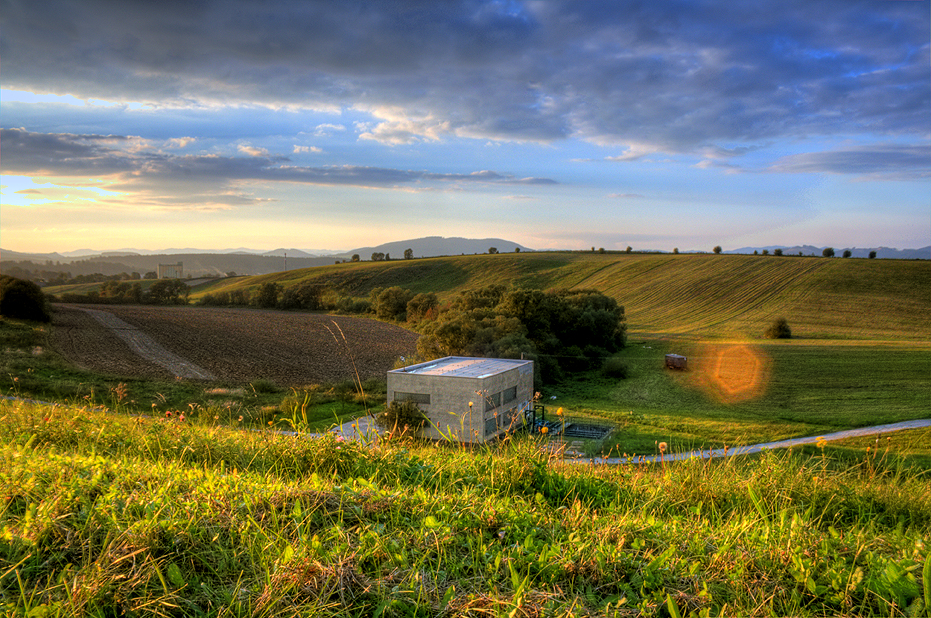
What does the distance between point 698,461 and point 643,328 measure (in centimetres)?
5987

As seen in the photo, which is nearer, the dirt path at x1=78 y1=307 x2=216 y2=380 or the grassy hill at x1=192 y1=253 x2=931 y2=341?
the dirt path at x1=78 y1=307 x2=216 y2=380

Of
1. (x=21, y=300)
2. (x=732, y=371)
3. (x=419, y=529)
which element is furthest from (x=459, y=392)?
(x=21, y=300)

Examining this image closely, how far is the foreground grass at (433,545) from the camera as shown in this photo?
2.59m

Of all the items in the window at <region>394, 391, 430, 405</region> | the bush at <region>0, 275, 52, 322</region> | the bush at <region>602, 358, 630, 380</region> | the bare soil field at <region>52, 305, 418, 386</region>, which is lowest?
the bush at <region>602, 358, 630, 380</region>

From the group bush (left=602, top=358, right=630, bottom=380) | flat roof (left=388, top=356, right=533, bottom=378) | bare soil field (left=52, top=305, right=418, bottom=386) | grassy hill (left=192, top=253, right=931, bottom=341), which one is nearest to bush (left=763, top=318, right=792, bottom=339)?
grassy hill (left=192, top=253, right=931, bottom=341)

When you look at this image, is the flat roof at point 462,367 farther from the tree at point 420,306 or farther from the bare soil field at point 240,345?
the tree at point 420,306

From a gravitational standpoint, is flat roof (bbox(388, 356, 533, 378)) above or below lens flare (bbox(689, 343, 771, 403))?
above

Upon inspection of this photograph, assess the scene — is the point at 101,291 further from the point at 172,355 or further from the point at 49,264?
the point at 49,264

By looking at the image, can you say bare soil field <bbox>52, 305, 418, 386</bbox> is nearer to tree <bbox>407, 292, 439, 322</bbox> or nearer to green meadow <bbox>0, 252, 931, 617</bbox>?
tree <bbox>407, 292, 439, 322</bbox>

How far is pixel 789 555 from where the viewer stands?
3.04 m

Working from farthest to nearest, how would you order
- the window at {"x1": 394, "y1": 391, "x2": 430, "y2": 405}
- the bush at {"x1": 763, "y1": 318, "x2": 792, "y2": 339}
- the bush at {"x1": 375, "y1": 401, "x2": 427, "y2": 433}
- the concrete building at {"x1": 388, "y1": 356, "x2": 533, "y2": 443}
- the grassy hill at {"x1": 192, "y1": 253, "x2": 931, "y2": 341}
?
the grassy hill at {"x1": 192, "y1": 253, "x2": 931, "y2": 341}
the bush at {"x1": 763, "y1": 318, "x2": 792, "y2": 339}
the window at {"x1": 394, "y1": 391, "x2": 430, "y2": 405}
the concrete building at {"x1": 388, "y1": 356, "x2": 533, "y2": 443}
the bush at {"x1": 375, "y1": 401, "x2": 427, "y2": 433}

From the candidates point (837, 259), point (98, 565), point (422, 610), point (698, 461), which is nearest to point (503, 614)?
point (422, 610)

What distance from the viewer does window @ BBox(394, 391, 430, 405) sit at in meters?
23.2

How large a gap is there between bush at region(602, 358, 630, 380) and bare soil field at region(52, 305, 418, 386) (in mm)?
16155
